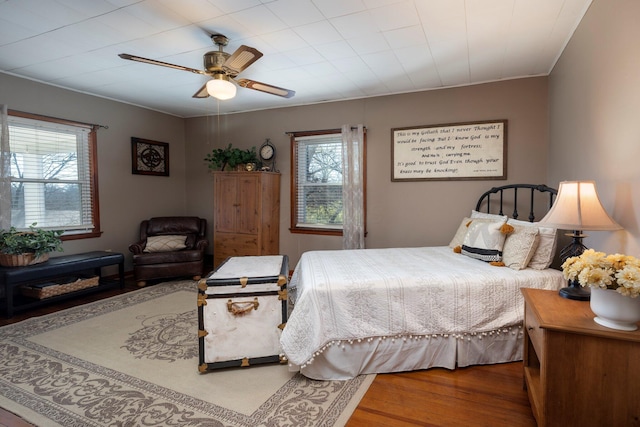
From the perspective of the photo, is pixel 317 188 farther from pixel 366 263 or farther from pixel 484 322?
pixel 484 322

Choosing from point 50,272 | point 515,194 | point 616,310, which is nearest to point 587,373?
point 616,310

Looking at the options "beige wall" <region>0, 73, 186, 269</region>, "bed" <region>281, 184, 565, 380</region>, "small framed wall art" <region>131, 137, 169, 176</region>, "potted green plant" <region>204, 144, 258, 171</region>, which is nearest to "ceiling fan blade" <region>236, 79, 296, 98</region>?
"bed" <region>281, 184, 565, 380</region>

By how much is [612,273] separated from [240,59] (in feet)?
8.02

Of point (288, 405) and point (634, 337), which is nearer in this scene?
point (634, 337)

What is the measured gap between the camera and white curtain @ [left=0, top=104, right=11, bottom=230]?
11.3 ft

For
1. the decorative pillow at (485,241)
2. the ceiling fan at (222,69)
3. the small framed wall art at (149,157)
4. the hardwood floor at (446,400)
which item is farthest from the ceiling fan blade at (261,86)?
the small framed wall art at (149,157)

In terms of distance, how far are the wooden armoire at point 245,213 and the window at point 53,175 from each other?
5.18ft

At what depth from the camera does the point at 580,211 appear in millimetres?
1824

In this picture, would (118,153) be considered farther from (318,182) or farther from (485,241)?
(485,241)

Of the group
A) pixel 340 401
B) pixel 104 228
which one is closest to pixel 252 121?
pixel 104 228

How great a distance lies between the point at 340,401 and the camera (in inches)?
76.2

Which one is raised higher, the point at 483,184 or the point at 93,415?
the point at 483,184

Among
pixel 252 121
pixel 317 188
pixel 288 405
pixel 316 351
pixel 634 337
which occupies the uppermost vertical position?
pixel 252 121

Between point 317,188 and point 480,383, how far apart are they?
315cm
